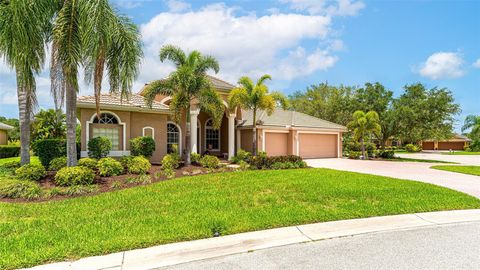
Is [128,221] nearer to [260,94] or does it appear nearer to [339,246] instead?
[339,246]

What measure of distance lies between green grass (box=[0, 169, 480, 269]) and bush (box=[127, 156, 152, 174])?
2347mm

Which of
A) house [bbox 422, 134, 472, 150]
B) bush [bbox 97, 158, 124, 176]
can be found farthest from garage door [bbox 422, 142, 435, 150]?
bush [bbox 97, 158, 124, 176]

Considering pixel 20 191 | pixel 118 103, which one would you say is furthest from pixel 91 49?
Result: pixel 118 103

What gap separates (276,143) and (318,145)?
15.2 feet

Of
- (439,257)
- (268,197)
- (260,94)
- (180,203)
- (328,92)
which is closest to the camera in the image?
(439,257)

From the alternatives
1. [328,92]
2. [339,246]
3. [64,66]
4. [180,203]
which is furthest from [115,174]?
[328,92]

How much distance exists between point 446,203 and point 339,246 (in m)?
5.17

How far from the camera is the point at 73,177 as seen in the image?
973 cm

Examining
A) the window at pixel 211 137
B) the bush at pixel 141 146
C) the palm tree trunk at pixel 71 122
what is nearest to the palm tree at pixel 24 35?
the palm tree trunk at pixel 71 122

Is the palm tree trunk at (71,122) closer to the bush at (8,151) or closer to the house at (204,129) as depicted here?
the house at (204,129)

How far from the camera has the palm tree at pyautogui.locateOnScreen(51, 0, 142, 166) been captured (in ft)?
30.8

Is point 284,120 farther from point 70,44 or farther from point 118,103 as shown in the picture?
point 70,44

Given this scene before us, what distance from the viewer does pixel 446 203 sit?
8.14 metres

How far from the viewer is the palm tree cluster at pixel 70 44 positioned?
30.7ft
